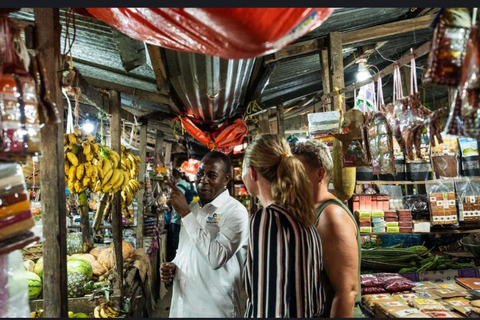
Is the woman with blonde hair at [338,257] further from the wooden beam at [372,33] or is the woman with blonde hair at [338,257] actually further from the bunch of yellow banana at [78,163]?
the wooden beam at [372,33]

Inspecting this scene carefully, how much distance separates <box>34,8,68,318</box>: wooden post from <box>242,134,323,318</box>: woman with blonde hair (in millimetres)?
1101

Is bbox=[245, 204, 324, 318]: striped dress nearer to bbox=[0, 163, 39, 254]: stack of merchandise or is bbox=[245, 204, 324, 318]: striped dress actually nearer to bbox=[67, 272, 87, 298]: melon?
bbox=[0, 163, 39, 254]: stack of merchandise

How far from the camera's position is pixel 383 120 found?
115 inches

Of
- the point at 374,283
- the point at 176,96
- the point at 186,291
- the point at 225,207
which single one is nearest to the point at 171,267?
the point at 186,291

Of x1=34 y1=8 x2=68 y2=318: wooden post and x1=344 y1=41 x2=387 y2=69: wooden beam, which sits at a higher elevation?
x1=344 y1=41 x2=387 y2=69: wooden beam

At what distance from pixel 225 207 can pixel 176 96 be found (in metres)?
3.16

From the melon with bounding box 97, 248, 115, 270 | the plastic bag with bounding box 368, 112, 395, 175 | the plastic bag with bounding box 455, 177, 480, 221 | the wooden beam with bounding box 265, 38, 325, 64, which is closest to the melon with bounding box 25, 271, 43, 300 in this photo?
the melon with bounding box 97, 248, 115, 270

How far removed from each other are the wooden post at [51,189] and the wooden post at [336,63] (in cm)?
267

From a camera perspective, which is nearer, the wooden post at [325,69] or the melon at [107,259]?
the wooden post at [325,69]

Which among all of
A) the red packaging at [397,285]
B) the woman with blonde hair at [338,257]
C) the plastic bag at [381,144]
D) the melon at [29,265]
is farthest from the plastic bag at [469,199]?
the melon at [29,265]

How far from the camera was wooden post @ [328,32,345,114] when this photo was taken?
163 inches

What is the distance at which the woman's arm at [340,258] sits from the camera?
8.00 feet

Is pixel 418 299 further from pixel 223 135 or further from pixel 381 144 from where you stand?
pixel 223 135

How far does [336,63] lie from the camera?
4.33 meters
